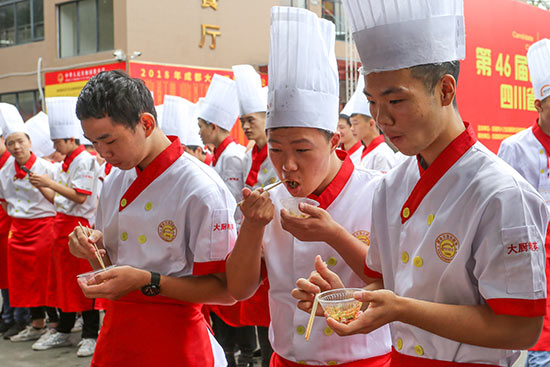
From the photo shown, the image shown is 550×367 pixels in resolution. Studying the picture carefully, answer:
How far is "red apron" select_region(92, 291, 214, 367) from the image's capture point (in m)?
2.02

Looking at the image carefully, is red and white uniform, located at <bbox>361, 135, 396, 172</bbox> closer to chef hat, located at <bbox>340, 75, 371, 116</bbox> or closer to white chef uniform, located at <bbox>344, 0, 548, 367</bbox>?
chef hat, located at <bbox>340, 75, 371, 116</bbox>

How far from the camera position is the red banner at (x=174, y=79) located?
→ 440 inches

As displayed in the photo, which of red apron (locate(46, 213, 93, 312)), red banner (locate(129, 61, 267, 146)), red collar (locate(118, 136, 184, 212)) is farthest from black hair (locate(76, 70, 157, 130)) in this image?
red banner (locate(129, 61, 267, 146))

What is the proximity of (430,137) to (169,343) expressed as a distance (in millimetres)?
1097

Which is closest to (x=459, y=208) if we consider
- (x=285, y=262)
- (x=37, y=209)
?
(x=285, y=262)

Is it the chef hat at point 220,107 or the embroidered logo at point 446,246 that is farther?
the chef hat at point 220,107

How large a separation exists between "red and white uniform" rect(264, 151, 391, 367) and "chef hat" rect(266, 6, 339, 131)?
0.20m

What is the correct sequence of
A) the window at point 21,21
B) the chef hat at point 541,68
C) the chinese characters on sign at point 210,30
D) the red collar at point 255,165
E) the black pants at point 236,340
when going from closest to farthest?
the chef hat at point 541,68, the black pants at point 236,340, the red collar at point 255,165, the chinese characters on sign at point 210,30, the window at point 21,21

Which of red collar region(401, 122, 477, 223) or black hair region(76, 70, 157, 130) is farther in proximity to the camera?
black hair region(76, 70, 157, 130)

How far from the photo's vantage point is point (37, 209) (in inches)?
233

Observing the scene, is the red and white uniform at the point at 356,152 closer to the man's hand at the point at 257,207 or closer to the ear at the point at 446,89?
the man's hand at the point at 257,207

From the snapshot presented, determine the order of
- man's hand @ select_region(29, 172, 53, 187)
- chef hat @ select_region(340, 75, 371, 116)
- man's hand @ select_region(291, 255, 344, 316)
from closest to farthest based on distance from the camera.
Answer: man's hand @ select_region(291, 255, 344, 316) < man's hand @ select_region(29, 172, 53, 187) < chef hat @ select_region(340, 75, 371, 116)

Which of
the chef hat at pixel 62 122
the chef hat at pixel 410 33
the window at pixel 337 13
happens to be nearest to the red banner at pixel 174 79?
the window at pixel 337 13

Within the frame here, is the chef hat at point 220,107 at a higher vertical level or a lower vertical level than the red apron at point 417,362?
higher
